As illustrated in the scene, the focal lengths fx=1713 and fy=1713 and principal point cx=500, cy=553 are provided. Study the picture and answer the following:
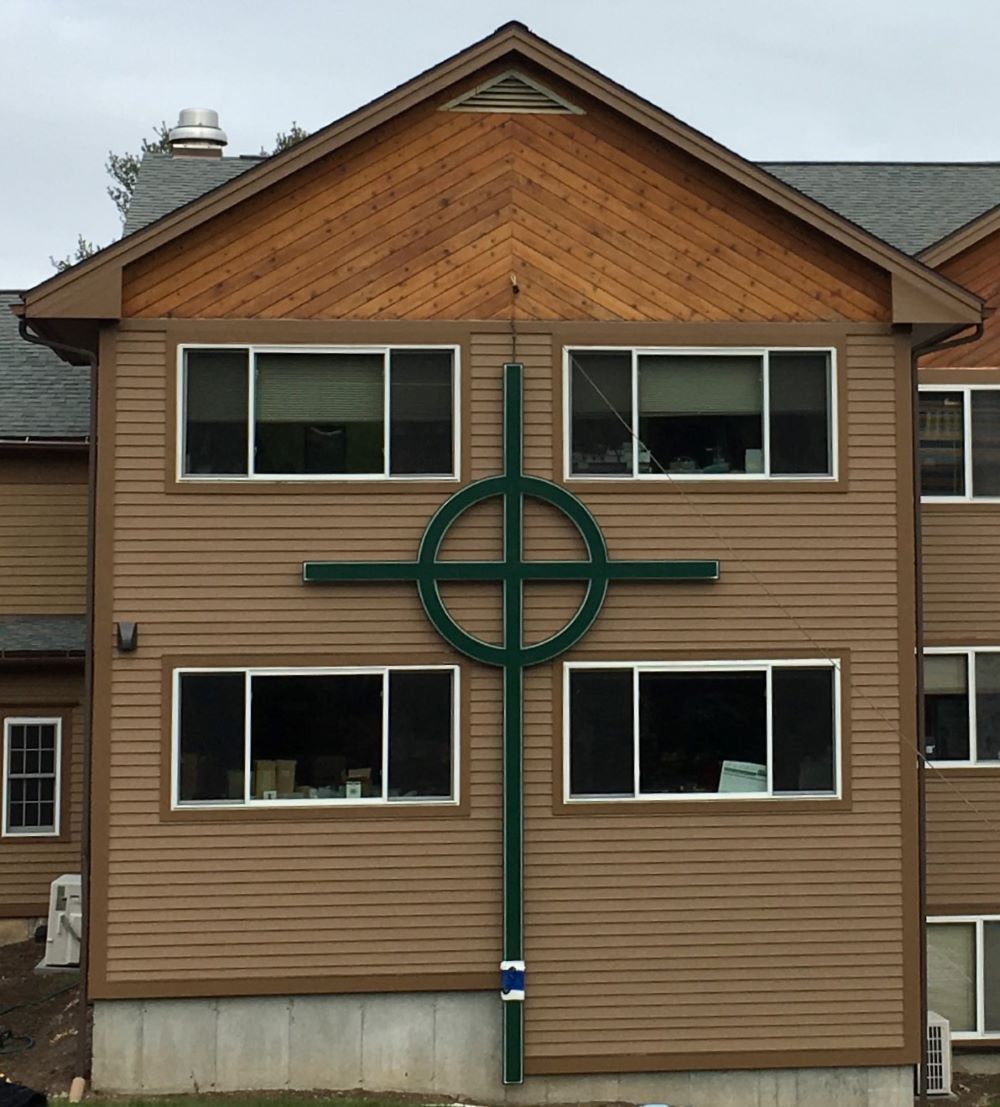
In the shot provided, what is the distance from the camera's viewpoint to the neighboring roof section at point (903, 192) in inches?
786

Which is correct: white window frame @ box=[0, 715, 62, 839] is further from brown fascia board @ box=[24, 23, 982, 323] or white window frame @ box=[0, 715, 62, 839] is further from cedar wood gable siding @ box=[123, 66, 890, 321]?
brown fascia board @ box=[24, 23, 982, 323]

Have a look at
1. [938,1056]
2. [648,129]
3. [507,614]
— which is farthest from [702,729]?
[648,129]

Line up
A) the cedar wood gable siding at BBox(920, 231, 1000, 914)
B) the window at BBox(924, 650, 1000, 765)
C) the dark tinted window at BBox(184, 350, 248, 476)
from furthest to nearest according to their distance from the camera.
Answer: the window at BBox(924, 650, 1000, 765) → the cedar wood gable siding at BBox(920, 231, 1000, 914) → the dark tinted window at BBox(184, 350, 248, 476)

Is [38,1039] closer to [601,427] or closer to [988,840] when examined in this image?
[601,427]

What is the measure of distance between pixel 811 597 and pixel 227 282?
628 cm

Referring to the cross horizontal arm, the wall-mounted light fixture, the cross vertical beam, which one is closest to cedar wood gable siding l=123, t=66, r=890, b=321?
the cross vertical beam

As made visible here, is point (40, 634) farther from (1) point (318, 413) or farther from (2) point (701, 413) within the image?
(2) point (701, 413)

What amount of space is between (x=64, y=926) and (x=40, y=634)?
12.6ft

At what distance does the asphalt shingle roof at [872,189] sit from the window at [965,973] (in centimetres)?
749

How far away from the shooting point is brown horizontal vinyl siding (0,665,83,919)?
21.2 m

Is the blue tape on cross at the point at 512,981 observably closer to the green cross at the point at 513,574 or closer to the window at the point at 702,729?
the green cross at the point at 513,574

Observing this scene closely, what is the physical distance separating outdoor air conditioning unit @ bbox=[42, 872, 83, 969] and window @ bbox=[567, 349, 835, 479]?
25.3 feet

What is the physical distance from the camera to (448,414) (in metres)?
16.3

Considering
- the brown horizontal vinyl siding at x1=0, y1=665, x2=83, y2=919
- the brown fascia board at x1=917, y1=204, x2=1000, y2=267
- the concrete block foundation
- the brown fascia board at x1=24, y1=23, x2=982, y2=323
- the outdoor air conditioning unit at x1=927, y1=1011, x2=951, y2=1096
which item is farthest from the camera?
the brown horizontal vinyl siding at x1=0, y1=665, x2=83, y2=919
